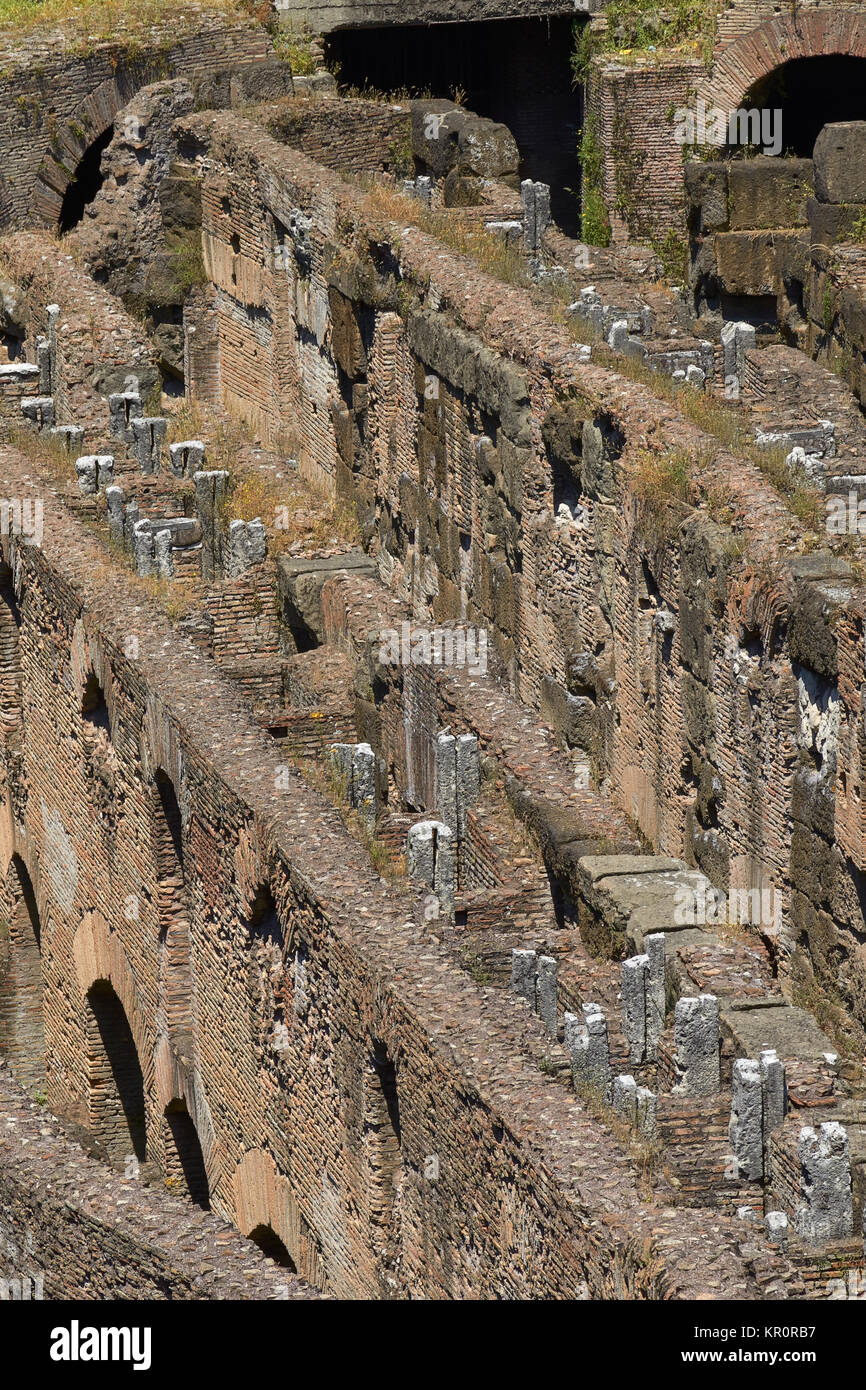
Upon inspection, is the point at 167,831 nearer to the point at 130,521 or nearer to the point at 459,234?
the point at 130,521

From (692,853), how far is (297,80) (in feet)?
50.4

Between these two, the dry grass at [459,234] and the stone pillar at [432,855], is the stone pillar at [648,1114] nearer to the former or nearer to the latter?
the stone pillar at [432,855]

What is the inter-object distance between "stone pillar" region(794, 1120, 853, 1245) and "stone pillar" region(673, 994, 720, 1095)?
1.12 meters

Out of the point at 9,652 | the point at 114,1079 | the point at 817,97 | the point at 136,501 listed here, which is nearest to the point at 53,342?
the point at 136,501

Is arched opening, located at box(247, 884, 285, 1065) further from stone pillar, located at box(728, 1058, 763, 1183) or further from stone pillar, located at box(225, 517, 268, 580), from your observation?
stone pillar, located at box(225, 517, 268, 580)

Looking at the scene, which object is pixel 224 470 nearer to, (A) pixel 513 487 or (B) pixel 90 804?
(A) pixel 513 487

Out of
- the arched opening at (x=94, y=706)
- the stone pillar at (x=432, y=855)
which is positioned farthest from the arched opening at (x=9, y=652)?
the stone pillar at (x=432, y=855)

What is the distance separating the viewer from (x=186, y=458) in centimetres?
2502

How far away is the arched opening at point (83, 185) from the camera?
3391 centimetres

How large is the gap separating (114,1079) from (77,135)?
14608 millimetres

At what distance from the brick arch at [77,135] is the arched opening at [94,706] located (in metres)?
14.3

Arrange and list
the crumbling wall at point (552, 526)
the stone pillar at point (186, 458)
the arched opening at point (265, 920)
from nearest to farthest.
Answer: the arched opening at point (265, 920) < the crumbling wall at point (552, 526) < the stone pillar at point (186, 458)

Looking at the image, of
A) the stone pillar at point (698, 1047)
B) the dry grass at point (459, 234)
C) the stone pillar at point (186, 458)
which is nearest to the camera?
the stone pillar at point (698, 1047)

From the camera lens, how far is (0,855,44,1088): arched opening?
2273cm
